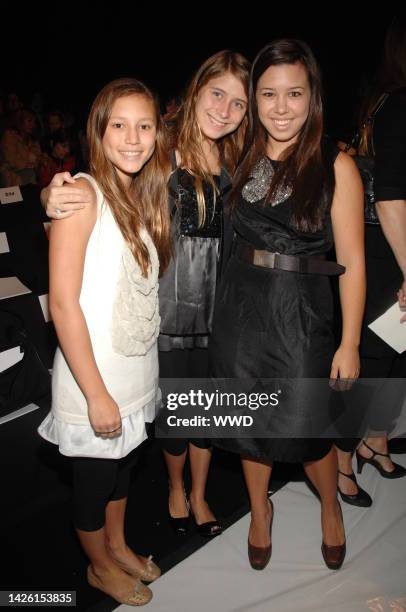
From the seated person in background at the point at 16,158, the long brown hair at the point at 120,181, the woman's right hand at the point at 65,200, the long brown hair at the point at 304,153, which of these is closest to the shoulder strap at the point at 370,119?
the long brown hair at the point at 304,153

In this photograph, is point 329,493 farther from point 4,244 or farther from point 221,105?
point 4,244

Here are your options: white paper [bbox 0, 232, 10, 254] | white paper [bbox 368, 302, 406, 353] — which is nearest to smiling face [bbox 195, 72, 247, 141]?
white paper [bbox 368, 302, 406, 353]

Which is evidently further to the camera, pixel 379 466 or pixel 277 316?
pixel 379 466

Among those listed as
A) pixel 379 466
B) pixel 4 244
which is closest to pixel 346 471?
pixel 379 466

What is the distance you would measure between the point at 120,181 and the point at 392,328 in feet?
3.54

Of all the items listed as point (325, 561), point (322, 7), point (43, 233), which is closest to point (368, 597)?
point (325, 561)

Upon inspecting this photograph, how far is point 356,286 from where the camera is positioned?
1.50 metres

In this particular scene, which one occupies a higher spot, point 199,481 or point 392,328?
point 392,328

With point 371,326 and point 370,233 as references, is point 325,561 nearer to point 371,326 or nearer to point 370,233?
point 371,326

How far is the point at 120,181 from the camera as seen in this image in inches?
53.4

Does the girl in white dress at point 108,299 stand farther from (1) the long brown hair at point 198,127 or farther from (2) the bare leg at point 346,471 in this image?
(2) the bare leg at point 346,471

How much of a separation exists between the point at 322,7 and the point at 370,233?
14.4 ft

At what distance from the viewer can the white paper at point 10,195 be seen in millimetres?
2729

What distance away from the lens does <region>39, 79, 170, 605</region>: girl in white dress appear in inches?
48.4
